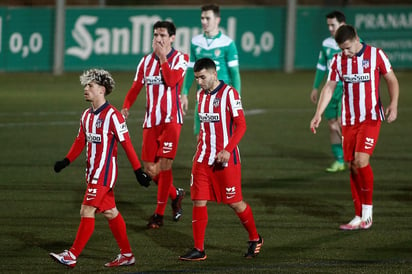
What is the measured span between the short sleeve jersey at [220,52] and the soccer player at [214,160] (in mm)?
2859

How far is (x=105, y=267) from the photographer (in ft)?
26.0

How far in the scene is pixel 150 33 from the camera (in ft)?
84.3

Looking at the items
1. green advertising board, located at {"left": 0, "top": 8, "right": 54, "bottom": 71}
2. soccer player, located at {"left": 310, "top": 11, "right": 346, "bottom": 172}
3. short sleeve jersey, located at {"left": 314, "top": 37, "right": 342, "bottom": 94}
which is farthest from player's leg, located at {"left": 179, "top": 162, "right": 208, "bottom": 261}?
green advertising board, located at {"left": 0, "top": 8, "right": 54, "bottom": 71}

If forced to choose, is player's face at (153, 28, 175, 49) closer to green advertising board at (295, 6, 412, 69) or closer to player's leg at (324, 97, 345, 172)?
player's leg at (324, 97, 345, 172)

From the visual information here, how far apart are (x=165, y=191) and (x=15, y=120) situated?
845 centimetres

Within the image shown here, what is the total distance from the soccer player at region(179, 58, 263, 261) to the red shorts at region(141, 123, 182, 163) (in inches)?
54.9

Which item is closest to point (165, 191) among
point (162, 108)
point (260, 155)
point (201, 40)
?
point (162, 108)

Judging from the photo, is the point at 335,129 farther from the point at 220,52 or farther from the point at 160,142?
the point at 160,142

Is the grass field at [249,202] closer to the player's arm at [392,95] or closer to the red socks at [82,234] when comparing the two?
the red socks at [82,234]

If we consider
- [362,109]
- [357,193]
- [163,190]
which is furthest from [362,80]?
[163,190]

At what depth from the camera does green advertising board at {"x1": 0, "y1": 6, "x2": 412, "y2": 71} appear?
2505 cm

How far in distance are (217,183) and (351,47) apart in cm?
218

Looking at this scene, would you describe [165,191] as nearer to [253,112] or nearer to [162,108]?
[162,108]

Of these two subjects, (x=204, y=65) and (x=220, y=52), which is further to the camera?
(x=220, y=52)
